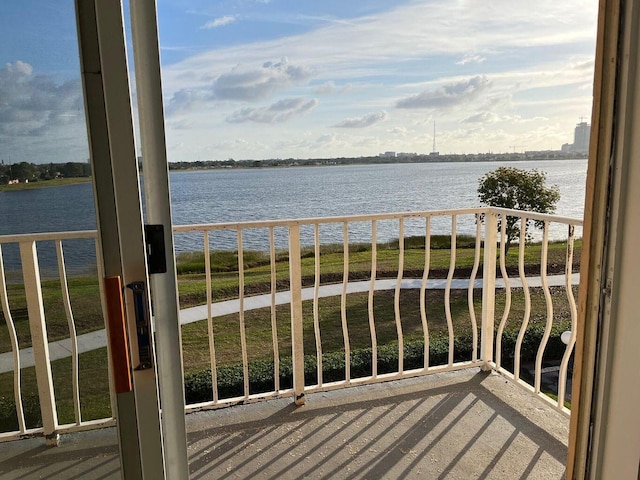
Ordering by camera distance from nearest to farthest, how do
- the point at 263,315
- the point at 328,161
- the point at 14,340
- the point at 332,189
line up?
the point at 14,340, the point at 263,315, the point at 332,189, the point at 328,161

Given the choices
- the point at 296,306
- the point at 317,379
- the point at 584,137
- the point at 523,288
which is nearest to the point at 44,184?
the point at 584,137

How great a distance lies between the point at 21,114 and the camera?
33.7 inches

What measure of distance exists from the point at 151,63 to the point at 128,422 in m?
0.77

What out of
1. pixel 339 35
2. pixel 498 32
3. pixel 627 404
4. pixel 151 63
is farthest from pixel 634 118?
pixel 339 35

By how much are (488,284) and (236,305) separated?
5642 millimetres

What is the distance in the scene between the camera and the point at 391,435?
2.48 metres

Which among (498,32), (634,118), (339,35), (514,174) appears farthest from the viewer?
(339,35)

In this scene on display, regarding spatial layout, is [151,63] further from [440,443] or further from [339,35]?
[339,35]

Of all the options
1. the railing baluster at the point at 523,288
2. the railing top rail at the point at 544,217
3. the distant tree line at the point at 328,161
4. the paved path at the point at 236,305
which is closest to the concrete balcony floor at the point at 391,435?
the railing baluster at the point at 523,288

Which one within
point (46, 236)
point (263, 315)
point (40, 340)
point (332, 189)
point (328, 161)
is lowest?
point (263, 315)

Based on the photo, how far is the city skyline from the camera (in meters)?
11.2

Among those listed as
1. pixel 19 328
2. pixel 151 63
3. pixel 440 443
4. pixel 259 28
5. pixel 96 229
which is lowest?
pixel 440 443

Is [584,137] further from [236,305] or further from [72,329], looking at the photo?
[236,305]

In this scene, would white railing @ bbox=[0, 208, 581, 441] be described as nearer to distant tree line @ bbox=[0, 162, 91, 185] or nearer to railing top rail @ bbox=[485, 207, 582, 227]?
railing top rail @ bbox=[485, 207, 582, 227]
